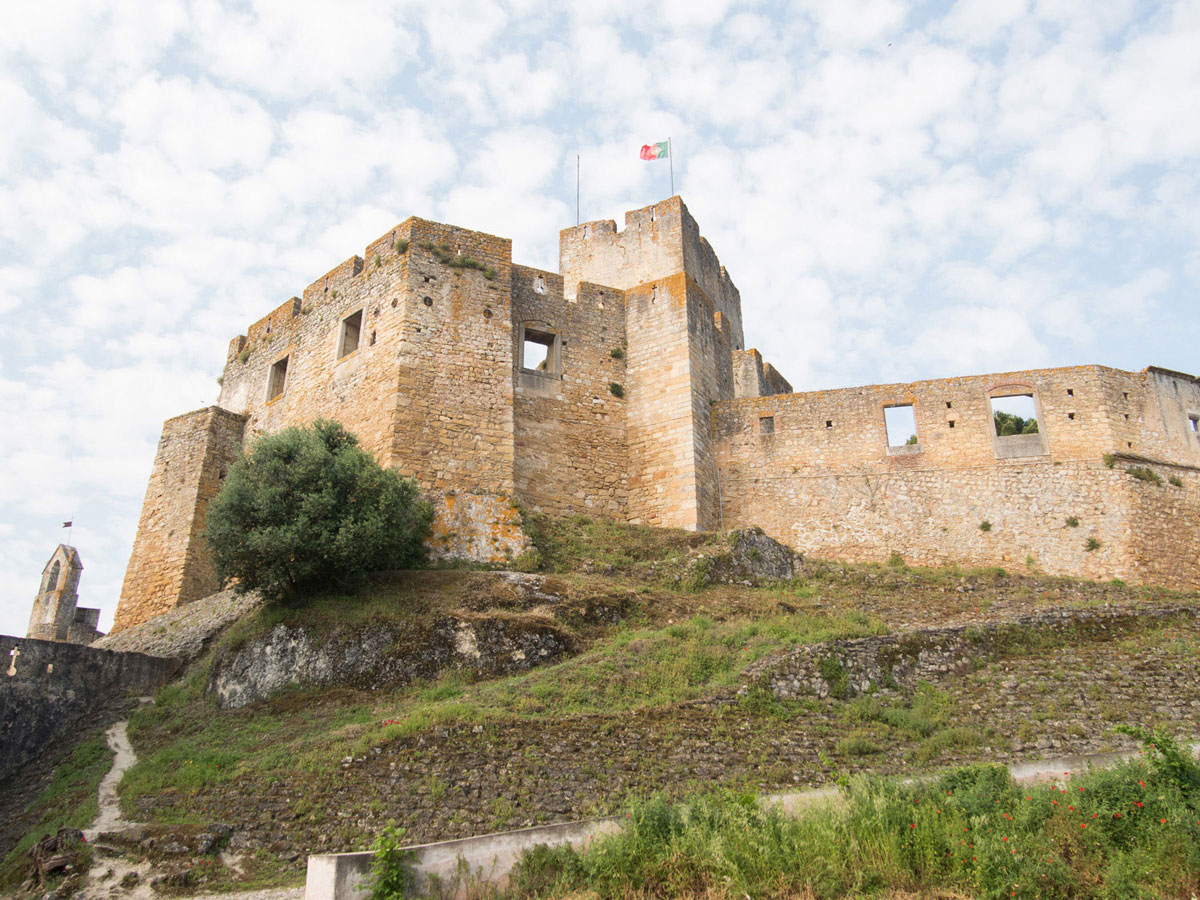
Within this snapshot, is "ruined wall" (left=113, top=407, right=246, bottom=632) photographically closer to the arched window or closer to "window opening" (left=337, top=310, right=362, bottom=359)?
"window opening" (left=337, top=310, right=362, bottom=359)

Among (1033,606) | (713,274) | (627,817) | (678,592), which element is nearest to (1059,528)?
(1033,606)

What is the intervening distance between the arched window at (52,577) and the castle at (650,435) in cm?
651

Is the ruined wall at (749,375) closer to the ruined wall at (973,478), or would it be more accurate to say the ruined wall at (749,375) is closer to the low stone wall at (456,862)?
the ruined wall at (973,478)

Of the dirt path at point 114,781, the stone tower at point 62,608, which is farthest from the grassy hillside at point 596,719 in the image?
the stone tower at point 62,608

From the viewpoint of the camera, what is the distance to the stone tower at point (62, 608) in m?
27.5

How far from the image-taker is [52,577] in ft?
93.5

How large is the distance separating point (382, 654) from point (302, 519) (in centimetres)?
289

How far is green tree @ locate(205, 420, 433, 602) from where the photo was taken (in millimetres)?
15820

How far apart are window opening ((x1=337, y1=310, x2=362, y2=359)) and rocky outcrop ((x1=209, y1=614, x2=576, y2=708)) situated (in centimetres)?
986

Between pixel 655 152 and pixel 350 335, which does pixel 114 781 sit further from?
pixel 655 152

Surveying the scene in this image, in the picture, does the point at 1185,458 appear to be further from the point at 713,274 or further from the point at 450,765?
the point at 450,765

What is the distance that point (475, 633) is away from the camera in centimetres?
1498

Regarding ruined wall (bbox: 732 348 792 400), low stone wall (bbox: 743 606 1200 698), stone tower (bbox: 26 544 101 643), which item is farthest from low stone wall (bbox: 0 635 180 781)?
ruined wall (bbox: 732 348 792 400)

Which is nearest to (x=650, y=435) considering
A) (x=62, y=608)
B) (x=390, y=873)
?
(x=390, y=873)
